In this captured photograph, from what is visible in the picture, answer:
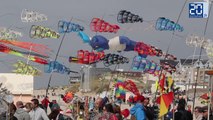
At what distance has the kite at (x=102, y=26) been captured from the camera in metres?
20.4

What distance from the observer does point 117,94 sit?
2559cm

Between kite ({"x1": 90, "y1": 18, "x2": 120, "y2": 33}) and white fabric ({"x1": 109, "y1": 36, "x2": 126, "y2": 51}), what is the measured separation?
6.72ft

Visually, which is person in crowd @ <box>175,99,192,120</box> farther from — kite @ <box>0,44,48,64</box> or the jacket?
kite @ <box>0,44,48,64</box>

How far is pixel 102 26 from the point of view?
20.5m

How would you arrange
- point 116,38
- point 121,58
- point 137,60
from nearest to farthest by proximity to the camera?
1. point 116,38
2. point 121,58
3. point 137,60

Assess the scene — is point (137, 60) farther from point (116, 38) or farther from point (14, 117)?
point (14, 117)

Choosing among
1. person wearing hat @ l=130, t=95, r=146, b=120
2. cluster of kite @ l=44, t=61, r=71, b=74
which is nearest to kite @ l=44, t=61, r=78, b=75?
cluster of kite @ l=44, t=61, r=71, b=74

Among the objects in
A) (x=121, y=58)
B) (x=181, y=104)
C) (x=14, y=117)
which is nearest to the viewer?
(x=14, y=117)

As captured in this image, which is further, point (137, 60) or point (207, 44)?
point (137, 60)

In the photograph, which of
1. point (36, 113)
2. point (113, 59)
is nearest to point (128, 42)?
point (113, 59)

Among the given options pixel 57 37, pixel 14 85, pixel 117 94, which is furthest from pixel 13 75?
pixel 117 94

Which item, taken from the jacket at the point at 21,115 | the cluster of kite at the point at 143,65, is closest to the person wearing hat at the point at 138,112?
the jacket at the point at 21,115

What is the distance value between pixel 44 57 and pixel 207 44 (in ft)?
21.7

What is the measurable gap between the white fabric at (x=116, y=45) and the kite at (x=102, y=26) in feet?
6.72
